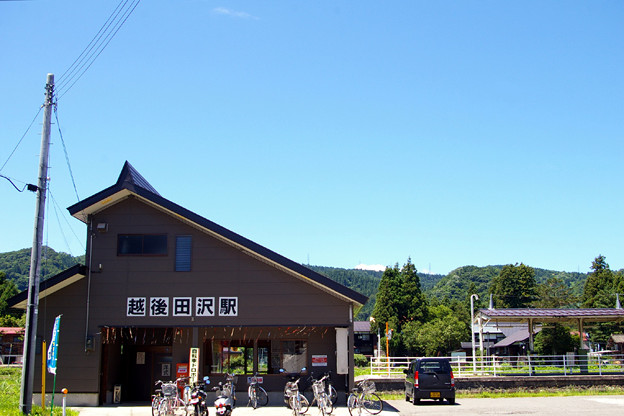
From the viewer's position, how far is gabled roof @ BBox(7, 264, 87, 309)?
17.7 m

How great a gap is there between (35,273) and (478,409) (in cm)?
1298

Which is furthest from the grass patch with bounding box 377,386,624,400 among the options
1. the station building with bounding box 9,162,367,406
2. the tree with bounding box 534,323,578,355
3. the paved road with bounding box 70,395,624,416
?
the station building with bounding box 9,162,367,406

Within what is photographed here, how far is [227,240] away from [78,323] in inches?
210

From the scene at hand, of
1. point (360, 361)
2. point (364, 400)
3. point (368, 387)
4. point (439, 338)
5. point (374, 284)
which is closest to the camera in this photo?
point (368, 387)

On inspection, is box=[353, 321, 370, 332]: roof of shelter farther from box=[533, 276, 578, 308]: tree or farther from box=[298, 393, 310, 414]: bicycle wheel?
box=[298, 393, 310, 414]: bicycle wheel

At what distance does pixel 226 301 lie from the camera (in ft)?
61.3

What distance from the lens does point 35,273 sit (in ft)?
45.3

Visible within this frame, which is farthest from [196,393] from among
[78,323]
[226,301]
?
[78,323]

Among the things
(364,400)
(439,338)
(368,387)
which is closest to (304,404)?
(364,400)

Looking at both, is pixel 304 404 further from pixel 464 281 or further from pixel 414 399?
pixel 464 281

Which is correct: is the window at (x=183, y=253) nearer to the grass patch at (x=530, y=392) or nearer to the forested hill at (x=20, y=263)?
the grass patch at (x=530, y=392)

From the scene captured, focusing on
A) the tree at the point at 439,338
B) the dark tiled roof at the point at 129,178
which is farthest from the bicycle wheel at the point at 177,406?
the tree at the point at 439,338

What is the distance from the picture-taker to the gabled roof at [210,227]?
18219 mm

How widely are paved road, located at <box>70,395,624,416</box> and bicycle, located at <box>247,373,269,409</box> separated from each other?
1.13 feet
